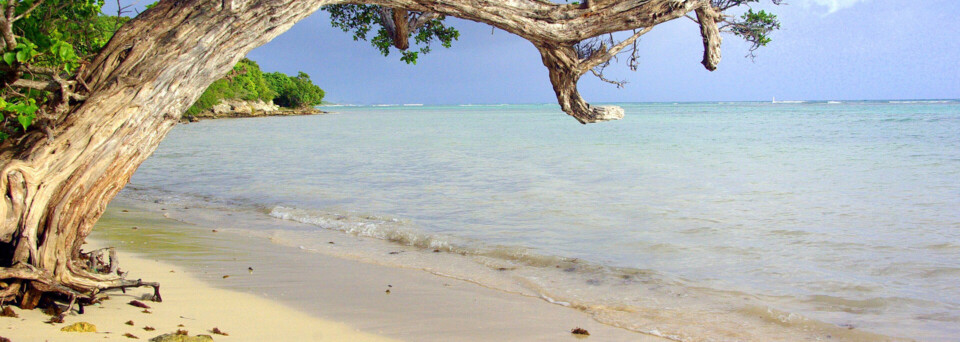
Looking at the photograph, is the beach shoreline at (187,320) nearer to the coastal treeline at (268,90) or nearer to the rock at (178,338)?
the rock at (178,338)

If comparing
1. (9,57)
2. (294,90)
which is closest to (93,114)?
(9,57)

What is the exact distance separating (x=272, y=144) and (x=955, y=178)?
2088 cm

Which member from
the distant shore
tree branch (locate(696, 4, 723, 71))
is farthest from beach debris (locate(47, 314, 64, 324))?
the distant shore

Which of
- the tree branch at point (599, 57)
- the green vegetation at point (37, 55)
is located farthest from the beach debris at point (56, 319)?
the tree branch at point (599, 57)

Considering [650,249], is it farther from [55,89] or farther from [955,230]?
[55,89]

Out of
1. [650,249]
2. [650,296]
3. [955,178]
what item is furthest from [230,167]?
[955,178]

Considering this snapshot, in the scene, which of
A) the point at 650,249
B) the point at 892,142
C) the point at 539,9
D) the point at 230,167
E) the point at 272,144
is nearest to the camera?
the point at 539,9

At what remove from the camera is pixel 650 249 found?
24.1 ft

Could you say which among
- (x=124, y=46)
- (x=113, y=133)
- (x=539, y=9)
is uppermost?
(x=539, y=9)

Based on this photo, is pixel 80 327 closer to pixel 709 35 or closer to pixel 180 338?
pixel 180 338

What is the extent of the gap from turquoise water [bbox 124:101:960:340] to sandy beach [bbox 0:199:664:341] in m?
0.65

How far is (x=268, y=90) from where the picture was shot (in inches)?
2923

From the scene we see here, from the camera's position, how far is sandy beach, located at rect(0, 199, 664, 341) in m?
3.77

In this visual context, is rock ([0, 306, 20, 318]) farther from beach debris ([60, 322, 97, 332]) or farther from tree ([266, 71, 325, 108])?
tree ([266, 71, 325, 108])
